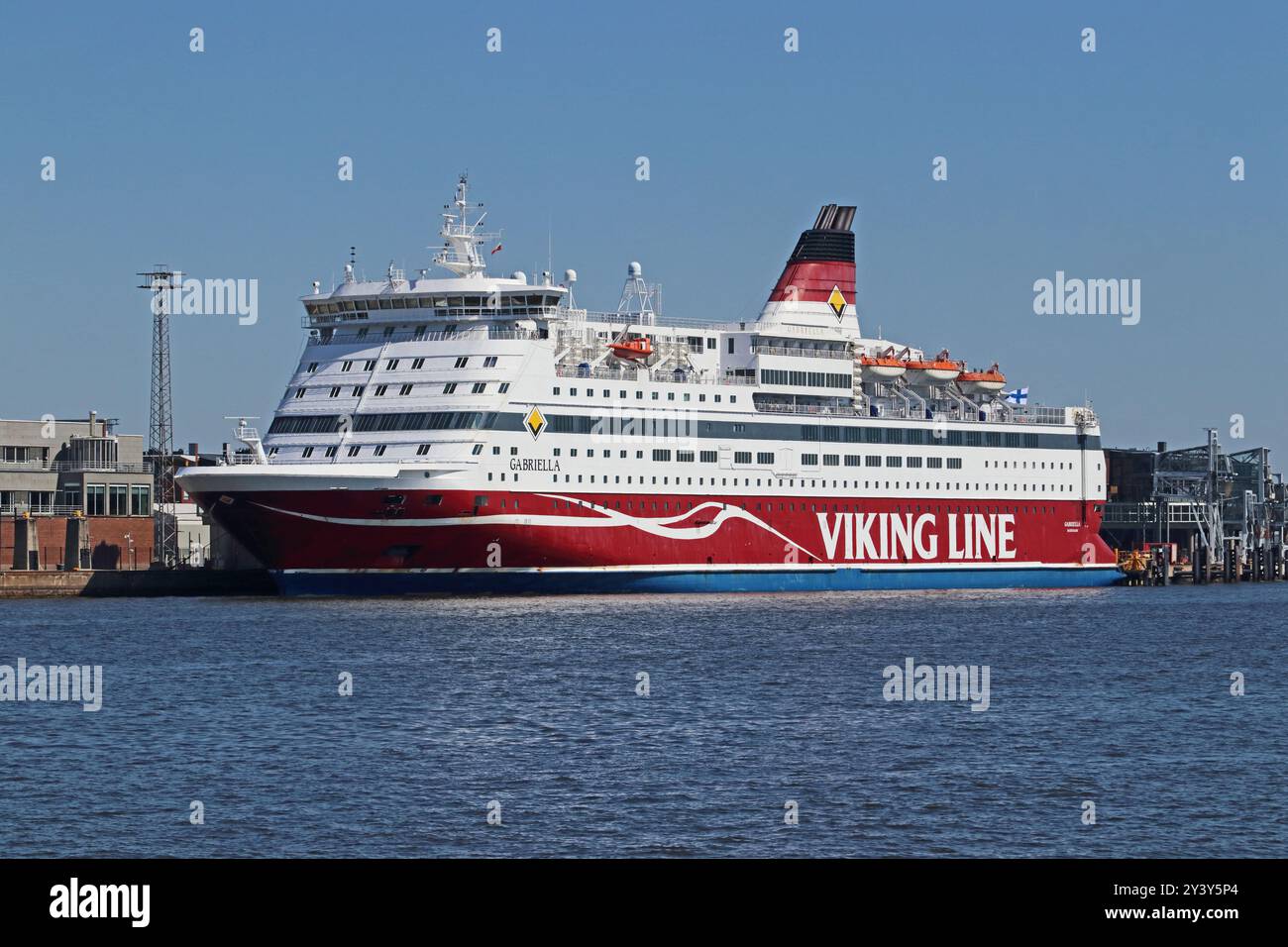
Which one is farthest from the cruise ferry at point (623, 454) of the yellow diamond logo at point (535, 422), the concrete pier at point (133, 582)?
the concrete pier at point (133, 582)

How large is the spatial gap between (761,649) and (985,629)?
1063 centimetres

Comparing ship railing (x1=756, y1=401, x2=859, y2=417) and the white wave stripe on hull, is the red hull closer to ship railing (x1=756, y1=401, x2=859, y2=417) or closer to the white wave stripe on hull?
the white wave stripe on hull

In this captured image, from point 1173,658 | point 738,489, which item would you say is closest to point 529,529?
point 738,489

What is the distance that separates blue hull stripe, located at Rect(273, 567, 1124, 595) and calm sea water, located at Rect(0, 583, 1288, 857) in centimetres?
734

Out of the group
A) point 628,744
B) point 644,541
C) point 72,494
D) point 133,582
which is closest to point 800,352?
point 644,541

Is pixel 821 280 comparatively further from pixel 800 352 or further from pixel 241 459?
pixel 241 459

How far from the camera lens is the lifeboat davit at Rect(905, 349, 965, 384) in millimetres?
73062

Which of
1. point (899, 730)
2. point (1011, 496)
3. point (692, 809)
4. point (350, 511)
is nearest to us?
point (692, 809)

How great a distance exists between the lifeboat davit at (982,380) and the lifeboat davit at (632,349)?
59.7ft

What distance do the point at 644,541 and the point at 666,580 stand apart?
1.71m

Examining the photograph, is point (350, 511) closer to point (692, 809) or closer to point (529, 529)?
point (529, 529)

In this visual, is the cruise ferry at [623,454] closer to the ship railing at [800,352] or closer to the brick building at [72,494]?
the ship railing at [800,352]
